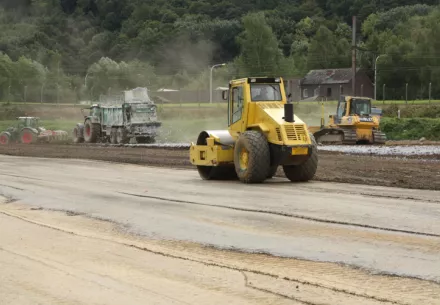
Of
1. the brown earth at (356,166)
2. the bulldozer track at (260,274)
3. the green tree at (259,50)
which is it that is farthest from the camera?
the green tree at (259,50)

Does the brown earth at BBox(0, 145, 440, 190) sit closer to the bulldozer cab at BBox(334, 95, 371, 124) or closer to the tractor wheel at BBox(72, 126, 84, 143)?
the bulldozer cab at BBox(334, 95, 371, 124)

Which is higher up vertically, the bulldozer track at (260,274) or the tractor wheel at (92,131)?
the tractor wheel at (92,131)

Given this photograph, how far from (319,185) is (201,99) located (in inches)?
2596

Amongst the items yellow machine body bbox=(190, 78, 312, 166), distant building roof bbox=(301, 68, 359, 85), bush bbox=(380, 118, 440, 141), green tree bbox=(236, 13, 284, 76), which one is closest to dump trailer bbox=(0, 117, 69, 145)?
bush bbox=(380, 118, 440, 141)

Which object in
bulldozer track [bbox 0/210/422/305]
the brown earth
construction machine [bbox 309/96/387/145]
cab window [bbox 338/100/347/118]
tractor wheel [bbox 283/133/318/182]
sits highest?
cab window [bbox 338/100/347/118]

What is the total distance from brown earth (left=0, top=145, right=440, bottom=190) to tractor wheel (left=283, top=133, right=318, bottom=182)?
2.58ft

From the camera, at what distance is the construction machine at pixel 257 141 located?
1819 cm

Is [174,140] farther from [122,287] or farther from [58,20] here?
[58,20]

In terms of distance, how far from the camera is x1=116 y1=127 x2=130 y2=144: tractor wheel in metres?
42.6

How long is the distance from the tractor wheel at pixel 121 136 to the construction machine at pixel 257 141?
2233 cm

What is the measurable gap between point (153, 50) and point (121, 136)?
60.6m

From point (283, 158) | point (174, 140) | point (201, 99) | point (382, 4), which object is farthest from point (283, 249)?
point (382, 4)

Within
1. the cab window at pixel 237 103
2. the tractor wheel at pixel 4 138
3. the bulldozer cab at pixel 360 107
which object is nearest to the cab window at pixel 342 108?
the bulldozer cab at pixel 360 107

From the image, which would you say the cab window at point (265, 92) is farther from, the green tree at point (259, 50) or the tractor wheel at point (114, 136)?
the green tree at point (259, 50)
